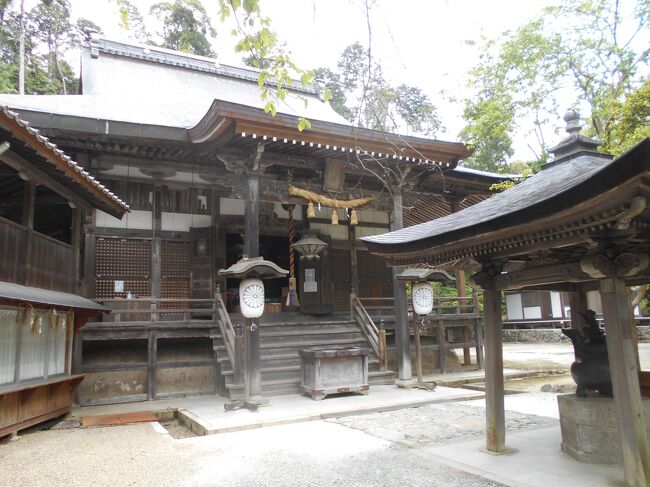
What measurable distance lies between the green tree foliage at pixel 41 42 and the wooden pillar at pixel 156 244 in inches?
764

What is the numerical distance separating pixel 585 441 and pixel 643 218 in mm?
2437

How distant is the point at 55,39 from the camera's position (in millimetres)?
31797

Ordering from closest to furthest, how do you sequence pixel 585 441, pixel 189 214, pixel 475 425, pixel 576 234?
pixel 576 234
pixel 585 441
pixel 475 425
pixel 189 214

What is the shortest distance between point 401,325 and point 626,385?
7.25 m

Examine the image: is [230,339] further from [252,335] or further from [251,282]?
[251,282]

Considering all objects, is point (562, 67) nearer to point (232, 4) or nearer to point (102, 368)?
point (232, 4)

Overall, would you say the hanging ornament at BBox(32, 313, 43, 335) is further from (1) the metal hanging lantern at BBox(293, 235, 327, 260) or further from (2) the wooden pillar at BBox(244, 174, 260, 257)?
(1) the metal hanging lantern at BBox(293, 235, 327, 260)

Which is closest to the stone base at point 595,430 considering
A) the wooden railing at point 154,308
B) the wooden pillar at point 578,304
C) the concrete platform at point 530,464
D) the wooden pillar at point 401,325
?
the concrete platform at point 530,464

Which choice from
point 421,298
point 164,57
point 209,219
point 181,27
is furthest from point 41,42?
point 421,298

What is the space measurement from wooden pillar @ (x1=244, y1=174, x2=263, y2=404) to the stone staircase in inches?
16.6

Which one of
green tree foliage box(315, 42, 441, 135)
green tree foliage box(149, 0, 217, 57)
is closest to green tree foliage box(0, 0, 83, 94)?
green tree foliage box(149, 0, 217, 57)

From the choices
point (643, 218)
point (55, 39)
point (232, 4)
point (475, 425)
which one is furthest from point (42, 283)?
point (55, 39)

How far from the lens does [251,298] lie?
28.9ft

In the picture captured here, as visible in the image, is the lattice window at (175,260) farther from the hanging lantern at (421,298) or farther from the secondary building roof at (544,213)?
the secondary building roof at (544,213)
